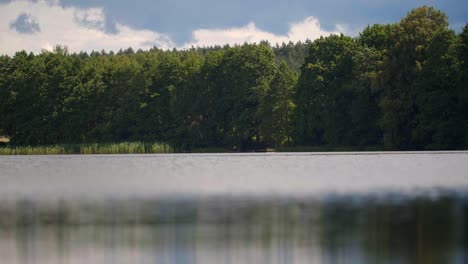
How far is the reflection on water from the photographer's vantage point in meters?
15.8

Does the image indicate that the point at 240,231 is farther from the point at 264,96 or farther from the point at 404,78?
the point at 264,96

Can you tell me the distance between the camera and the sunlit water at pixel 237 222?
16.0 metres

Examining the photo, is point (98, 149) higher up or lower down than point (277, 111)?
lower down

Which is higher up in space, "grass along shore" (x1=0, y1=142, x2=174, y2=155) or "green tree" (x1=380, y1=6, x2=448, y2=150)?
"green tree" (x1=380, y1=6, x2=448, y2=150)

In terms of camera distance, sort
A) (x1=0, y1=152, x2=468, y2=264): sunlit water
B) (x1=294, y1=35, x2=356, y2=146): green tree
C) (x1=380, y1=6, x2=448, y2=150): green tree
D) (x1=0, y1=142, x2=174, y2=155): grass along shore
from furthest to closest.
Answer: (x1=0, y1=142, x2=174, y2=155): grass along shore < (x1=294, y1=35, x2=356, y2=146): green tree < (x1=380, y1=6, x2=448, y2=150): green tree < (x1=0, y1=152, x2=468, y2=264): sunlit water

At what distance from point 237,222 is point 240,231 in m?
Answer: 1.74

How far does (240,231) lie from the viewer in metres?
19.3

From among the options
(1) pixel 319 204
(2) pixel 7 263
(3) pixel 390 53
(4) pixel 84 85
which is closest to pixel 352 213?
(1) pixel 319 204

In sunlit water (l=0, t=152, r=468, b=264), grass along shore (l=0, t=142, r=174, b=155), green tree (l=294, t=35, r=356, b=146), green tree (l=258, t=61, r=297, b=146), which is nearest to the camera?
sunlit water (l=0, t=152, r=468, b=264)

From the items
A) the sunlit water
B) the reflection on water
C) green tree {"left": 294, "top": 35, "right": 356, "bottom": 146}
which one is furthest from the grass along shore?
the reflection on water

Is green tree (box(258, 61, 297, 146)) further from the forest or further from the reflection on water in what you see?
the reflection on water

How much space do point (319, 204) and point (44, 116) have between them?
3956 inches

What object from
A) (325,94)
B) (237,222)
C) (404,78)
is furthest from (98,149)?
(237,222)

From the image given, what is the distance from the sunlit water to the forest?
44035 millimetres
